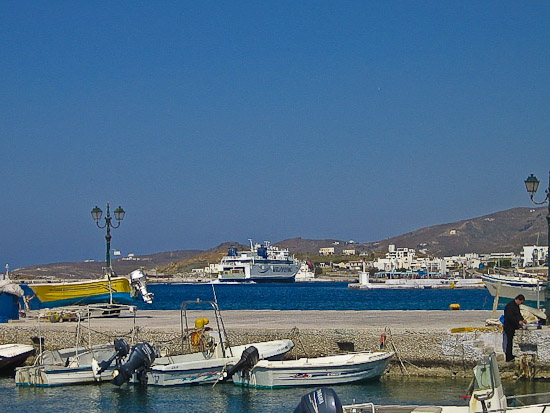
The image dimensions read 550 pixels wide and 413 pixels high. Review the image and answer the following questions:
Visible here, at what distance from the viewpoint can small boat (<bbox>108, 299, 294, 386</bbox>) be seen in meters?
19.1

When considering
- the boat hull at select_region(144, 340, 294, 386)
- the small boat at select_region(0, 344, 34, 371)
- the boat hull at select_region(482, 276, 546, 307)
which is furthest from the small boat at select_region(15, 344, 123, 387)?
the boat hull at select_region(482, 276, 546, 307)

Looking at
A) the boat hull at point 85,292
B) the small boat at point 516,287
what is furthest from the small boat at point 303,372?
the small boat at point 516,287

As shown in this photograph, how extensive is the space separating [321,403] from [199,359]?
30.0ft

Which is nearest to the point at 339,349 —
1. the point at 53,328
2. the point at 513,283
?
the point at 53,328

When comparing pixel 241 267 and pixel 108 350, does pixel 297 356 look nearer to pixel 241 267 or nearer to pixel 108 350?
pixel 108 350

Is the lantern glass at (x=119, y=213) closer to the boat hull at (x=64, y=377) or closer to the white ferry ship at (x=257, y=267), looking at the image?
the boat hull at (x=64, y=377)

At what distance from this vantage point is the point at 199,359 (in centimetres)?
2008

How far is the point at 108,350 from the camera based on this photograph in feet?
68.1

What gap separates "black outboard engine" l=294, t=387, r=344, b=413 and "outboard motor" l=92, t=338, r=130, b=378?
340 inches

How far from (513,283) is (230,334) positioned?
738 inches

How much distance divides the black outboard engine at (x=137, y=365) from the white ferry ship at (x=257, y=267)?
495ft

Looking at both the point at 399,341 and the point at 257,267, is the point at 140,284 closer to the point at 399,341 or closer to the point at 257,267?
the point at 399,341

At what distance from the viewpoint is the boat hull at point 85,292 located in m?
33.7

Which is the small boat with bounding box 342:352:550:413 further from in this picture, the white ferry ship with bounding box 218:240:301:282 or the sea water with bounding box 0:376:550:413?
the white ferry ship with bounding box 218:240:301:282
